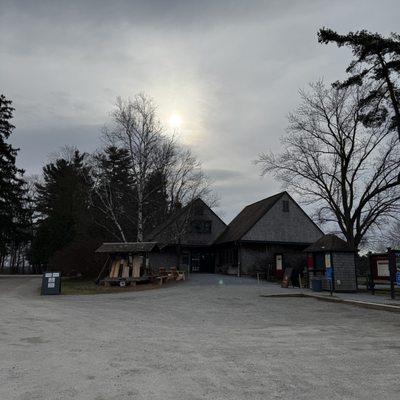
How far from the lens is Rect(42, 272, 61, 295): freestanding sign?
25.4 m

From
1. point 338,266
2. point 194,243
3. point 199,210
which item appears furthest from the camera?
Result: point 194,243

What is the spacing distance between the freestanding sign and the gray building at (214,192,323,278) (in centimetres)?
1801

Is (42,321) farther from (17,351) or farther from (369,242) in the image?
(369,242)

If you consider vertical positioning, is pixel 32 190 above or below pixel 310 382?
above

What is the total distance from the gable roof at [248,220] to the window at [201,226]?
62.5 inches

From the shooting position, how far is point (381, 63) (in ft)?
74.7

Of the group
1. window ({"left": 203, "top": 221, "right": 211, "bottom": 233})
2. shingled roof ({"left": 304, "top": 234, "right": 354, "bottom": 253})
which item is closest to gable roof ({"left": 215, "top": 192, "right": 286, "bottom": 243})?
window ({"left": 203, "top": 221, "right": 211, "bottom": 233})

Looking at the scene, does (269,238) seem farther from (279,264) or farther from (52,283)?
(52,283)

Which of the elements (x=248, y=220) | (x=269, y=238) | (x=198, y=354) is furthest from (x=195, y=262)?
(x=198, y=354)

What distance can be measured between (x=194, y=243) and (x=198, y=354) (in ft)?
117

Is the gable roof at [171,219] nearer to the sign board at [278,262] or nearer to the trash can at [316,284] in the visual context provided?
the sign board at [278,262]

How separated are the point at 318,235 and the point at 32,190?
157ft

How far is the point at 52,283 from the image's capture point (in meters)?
25.5

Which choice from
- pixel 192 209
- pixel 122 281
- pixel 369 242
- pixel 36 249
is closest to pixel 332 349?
pixel 122 281
